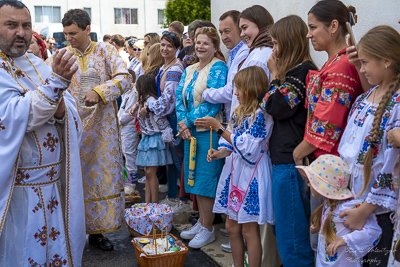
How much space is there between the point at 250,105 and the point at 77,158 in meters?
1.38

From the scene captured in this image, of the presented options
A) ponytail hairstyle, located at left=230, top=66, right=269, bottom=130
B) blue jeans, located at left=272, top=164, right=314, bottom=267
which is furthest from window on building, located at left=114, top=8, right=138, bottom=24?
blue jeans, located at left=272, top=164, right=314, bottom=267

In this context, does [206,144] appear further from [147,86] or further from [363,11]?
[363,11]

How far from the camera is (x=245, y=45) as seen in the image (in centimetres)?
479

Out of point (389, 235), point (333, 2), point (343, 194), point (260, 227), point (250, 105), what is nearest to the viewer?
point (389, 235)

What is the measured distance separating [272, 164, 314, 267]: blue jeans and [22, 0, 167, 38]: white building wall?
33463mm

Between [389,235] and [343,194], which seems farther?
[343,194]

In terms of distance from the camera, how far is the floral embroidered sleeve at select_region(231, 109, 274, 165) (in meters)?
3.57

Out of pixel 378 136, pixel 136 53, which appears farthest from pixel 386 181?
pixel 136 53

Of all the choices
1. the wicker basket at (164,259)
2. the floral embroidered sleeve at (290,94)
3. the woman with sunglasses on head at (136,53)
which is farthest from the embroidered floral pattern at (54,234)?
the woman with sunglasses on head at (136,53)

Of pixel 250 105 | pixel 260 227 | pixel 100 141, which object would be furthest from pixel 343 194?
pixel 100 141

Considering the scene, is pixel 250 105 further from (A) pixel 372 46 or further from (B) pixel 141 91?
(B) pixel 141 91

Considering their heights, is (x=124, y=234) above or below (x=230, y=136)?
below

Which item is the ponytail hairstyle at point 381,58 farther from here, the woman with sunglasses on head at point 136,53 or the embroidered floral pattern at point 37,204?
the woman with sunglasses on head at point 136,53

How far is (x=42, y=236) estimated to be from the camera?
326cm
